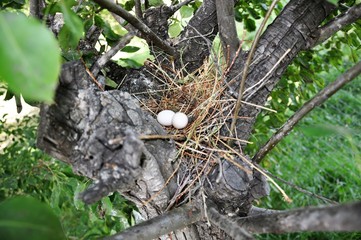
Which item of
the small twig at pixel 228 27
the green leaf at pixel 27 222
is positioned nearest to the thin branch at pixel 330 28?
the small twig at pixel 228 27

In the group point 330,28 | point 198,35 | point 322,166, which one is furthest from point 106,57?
point 322,166

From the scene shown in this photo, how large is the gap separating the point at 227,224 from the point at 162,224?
0.12 meters

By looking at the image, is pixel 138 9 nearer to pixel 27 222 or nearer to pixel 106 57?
pixel 106 57

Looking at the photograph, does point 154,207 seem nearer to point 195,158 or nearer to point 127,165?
point 195,158

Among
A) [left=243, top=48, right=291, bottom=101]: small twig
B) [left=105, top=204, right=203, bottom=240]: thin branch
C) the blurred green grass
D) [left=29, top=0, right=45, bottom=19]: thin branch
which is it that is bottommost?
the blurred green grass

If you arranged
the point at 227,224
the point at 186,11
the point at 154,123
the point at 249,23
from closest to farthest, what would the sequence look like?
the point at 227,224
the point at 154,123
the point at 186,11
the point at 249,23

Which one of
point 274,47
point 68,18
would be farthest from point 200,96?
point 68,18

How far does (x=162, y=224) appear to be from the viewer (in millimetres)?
821

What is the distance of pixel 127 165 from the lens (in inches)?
29.2

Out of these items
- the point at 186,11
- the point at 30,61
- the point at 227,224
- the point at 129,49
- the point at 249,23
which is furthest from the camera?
the point at 249,23

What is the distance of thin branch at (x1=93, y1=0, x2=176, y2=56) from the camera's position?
862 mm

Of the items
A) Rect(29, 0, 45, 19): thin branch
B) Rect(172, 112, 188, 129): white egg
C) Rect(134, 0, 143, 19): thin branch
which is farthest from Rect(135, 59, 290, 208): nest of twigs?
Rect(29, 0, 45, 19): thin branch

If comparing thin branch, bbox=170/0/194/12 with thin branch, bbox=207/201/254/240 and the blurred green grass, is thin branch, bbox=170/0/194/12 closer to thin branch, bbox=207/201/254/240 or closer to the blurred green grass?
thin branch, bbox=207/201/254/240

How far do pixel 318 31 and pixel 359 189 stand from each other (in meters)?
1.84
